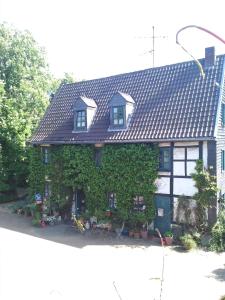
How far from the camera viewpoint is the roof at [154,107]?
16469 mm

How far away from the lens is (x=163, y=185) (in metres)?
16.9

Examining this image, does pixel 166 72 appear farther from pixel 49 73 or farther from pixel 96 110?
pixel 49 73

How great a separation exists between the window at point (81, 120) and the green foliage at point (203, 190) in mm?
7755

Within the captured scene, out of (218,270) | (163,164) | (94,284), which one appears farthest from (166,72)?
(94,284)

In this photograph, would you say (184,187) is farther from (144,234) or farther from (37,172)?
(37,172)

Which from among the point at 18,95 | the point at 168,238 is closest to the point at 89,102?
the point at 168,238

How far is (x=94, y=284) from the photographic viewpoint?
36.6 feet

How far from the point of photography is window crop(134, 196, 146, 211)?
17.4 m

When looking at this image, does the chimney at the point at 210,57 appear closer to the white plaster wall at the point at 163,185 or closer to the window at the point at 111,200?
the white plaster wall at the point at 163,185

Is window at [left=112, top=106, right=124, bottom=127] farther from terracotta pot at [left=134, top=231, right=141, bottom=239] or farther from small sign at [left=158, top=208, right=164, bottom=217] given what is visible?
terracotta pot at [left=134, top=231, right=141, bottom=239]

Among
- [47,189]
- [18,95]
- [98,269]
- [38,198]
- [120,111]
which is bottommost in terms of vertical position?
[98,269]

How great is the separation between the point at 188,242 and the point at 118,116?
802 centimetres

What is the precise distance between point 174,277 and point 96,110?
1198 cm

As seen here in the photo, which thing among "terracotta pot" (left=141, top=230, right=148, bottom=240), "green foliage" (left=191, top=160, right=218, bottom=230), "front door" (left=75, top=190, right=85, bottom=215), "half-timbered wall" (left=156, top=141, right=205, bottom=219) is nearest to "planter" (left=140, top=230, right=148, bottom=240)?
"terracotta pot" (left=141, top=230, right=148, bottom=240)
